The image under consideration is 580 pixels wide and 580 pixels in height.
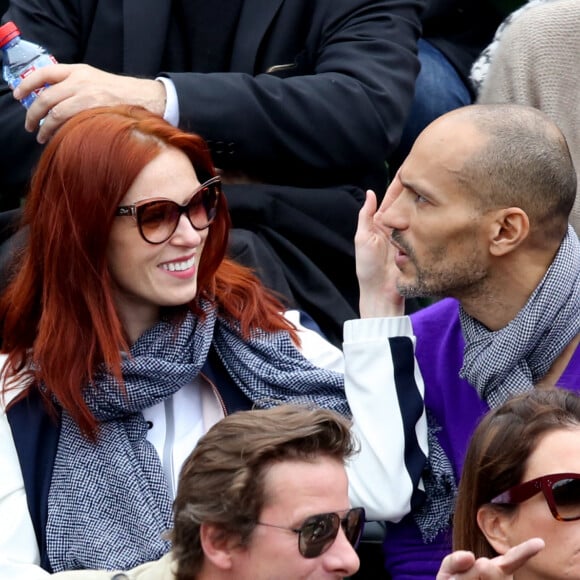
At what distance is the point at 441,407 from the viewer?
3.33m

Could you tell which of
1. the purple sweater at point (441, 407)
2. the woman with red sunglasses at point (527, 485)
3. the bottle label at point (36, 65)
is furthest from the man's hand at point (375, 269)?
the bottle label at point (36, 65)

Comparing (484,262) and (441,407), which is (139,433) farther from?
(484,262)

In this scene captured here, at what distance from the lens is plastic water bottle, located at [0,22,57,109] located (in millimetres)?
3822

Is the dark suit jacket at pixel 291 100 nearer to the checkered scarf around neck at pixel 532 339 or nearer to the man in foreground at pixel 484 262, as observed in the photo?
the man in foreground at pixel 484 262

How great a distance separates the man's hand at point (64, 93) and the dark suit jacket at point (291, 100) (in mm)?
208

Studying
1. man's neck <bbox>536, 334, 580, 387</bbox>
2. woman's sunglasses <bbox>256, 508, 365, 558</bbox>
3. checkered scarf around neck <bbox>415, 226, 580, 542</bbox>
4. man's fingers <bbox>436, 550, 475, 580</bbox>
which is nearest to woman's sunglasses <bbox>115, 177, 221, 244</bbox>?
checkered scarf around neck <bbox>415, 226, 580, 542</bbox>

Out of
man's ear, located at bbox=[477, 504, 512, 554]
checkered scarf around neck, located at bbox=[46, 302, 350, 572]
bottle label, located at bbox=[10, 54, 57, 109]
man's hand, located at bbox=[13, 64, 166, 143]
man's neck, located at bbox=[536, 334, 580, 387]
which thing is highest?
man's hand, located at bbox=[13, 64, 166, 143]

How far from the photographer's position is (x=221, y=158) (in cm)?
383

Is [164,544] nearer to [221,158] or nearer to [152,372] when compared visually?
[152,372]

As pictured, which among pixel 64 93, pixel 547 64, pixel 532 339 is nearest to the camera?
pixel 532 339

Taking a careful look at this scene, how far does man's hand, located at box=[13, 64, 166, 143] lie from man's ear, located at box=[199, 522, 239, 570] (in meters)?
1.40

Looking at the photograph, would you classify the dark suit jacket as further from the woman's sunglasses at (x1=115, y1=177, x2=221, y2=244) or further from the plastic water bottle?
the woman's sunglasses at (x1=115, y1=177, x2=221, y2=244)

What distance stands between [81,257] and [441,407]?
88cm

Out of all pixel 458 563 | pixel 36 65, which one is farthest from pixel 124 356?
pixel 458 563
